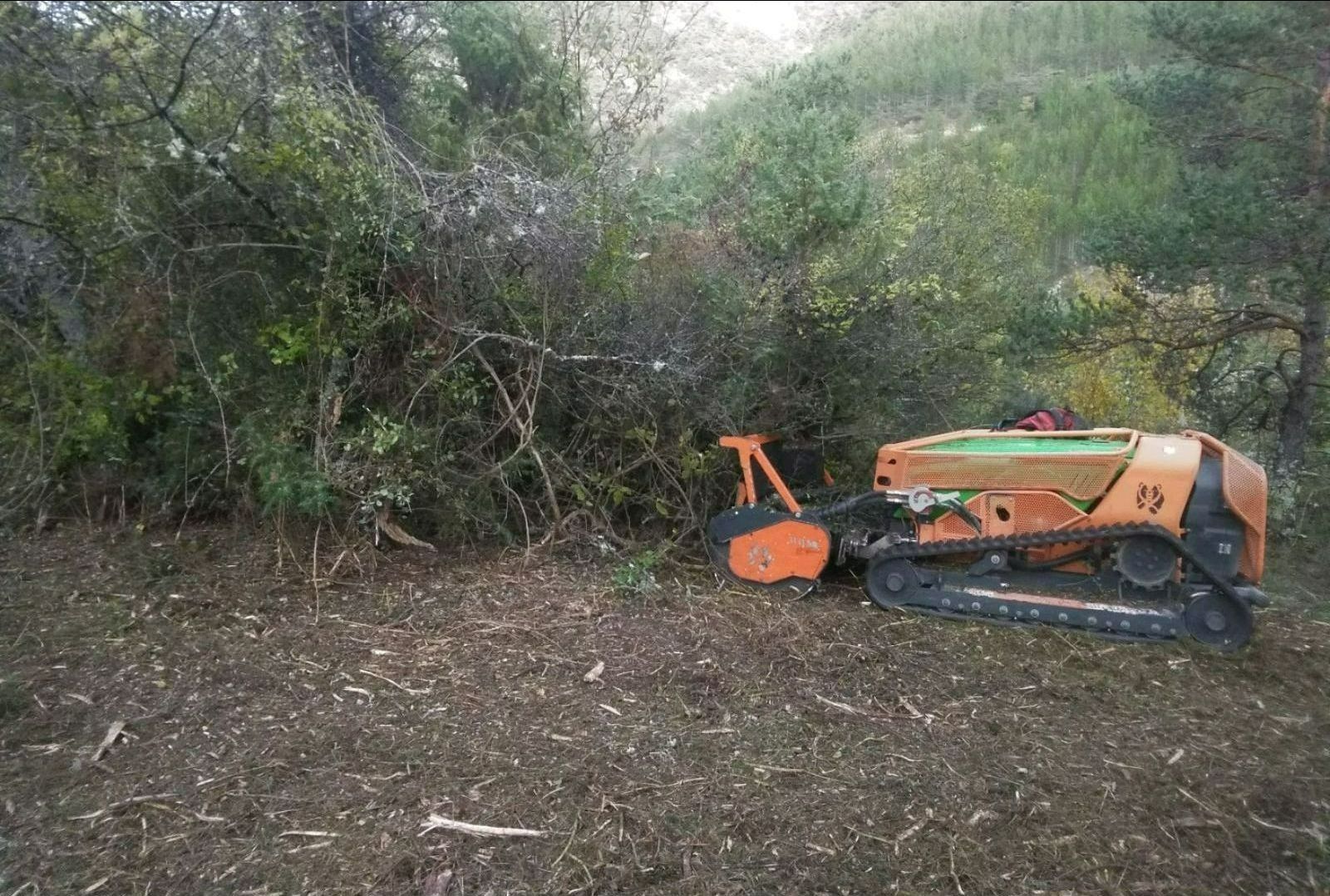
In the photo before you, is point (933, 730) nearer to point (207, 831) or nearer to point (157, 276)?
point (207, 831)

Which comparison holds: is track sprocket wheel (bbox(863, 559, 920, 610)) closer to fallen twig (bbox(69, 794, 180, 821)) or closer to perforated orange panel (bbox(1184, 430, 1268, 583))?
perforated orange panel (bbox(1184, 430, 1268, 583))

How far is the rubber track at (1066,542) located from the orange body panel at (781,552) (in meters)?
0.36

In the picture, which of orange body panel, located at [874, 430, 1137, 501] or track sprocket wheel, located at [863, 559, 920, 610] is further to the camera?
track sprocket wheel, located at [863, 559, 920, 610]

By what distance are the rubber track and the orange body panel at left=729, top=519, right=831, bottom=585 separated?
363 mm

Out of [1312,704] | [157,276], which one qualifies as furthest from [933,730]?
[157,276]

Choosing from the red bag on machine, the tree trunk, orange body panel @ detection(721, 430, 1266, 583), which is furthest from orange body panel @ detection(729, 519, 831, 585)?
the tree trunk

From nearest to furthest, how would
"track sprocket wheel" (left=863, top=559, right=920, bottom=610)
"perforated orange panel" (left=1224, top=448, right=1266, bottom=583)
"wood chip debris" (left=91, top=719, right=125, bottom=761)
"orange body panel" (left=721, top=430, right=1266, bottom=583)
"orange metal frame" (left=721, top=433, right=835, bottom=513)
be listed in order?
"wood chip debris" (left=91, top=719, right=125, bottom=761) → "perforated orange panel" (left=1224, top=448, right=1266, bottom=583) → "orange body panel" (left=721, top=430, right=1266, bottom=583) → "track sprocket wheel" (left=863, top=559, right=920, bottom=610) → "orange metal frame" (left=721, top=433, right=835, bottom=513)

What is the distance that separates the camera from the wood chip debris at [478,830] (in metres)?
3.30

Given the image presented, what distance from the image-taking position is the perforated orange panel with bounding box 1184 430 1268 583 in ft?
16.1

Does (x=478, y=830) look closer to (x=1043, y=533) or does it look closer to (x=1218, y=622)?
(x=1043, y=533)

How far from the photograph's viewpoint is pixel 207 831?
331 centimetres

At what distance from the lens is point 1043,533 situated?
524 cm

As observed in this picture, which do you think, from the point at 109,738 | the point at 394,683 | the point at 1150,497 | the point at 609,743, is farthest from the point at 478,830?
the point at 1150,497

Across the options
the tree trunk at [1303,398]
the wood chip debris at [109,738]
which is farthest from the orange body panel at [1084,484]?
the wood chip debris at [109,738]
